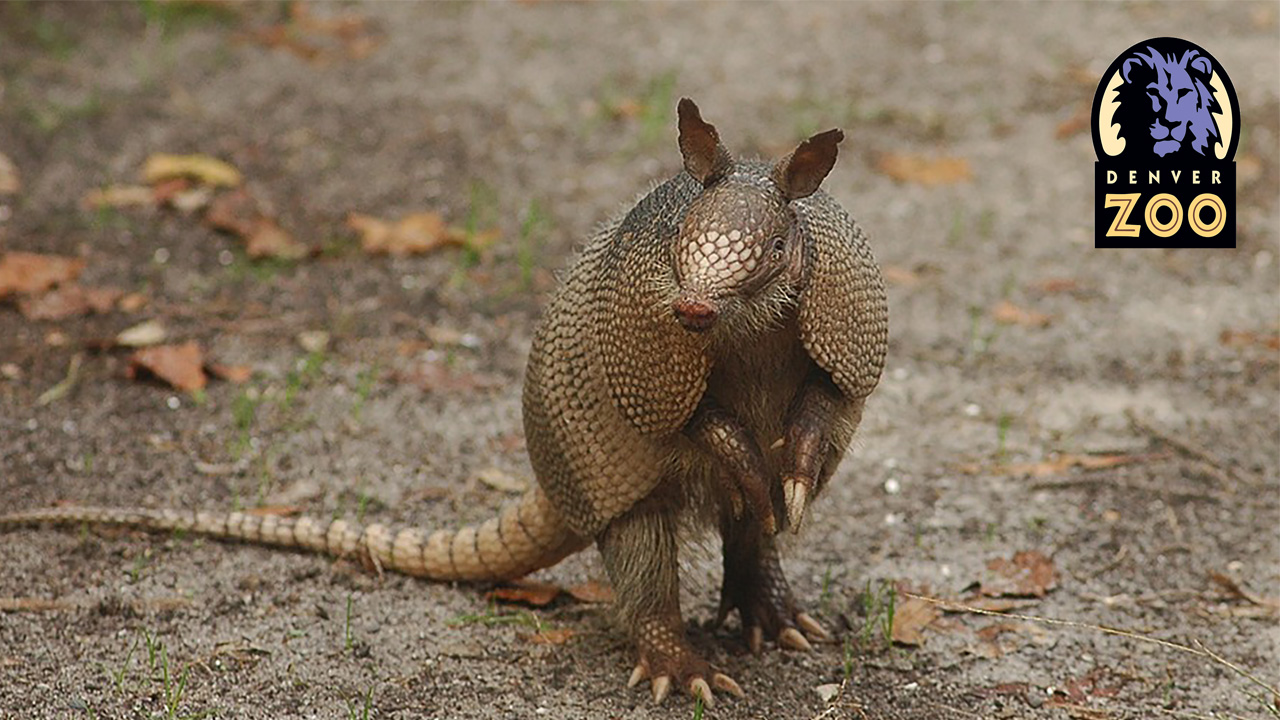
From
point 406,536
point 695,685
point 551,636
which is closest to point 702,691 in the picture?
point 695,685

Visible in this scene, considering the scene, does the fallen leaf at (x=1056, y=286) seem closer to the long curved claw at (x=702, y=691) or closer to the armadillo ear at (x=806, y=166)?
the long curved claw at (x=702, y=691)

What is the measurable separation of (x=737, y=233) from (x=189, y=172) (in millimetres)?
4939

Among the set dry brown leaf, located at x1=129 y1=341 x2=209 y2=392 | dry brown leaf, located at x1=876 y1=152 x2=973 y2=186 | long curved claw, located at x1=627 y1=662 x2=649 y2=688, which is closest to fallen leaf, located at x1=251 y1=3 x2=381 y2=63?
dry brown leaf, located at x1=876 y1=152 x2=973 y2=186

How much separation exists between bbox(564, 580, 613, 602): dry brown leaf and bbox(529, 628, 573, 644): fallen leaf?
278 mm

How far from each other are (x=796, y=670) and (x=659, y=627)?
442 millimetres

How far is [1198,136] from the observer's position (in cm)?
683

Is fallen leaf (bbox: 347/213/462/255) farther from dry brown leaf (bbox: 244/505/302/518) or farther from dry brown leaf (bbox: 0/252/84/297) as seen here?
dry brown leaf (bbox: 244/505/302/518)

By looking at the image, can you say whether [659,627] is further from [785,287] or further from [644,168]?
[644,168]

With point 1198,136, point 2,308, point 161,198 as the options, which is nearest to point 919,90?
point 1198,136

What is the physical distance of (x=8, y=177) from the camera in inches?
301

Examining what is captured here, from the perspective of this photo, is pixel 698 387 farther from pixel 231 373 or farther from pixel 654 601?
pixel 231 373

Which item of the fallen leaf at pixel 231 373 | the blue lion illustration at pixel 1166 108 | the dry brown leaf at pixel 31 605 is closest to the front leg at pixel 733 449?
the dry brown leaf at pixel 31 605

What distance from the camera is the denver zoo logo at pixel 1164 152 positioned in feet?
21.7

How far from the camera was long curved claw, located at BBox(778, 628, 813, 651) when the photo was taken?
15.2 ft
